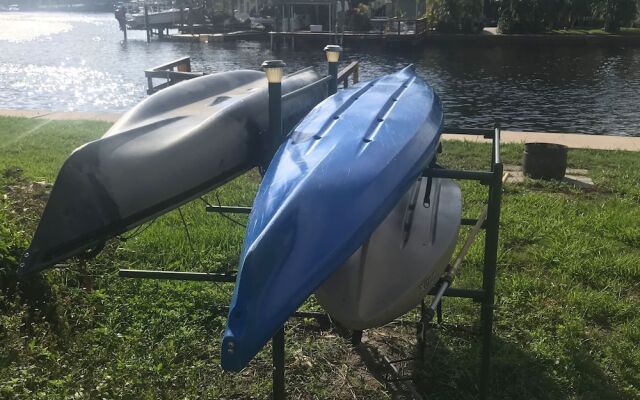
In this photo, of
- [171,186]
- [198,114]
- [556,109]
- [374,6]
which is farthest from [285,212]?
[374,6]

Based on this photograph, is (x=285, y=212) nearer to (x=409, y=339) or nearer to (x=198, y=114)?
(x=409, y=339)

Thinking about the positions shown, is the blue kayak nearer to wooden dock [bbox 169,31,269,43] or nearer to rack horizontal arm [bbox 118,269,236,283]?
rack horizontal arm [bbox 118,269,236,283]

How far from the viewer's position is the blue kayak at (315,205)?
8.77ft

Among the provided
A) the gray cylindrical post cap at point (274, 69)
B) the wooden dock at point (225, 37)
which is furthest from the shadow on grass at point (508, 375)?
the wooden dock at point (225, 37)

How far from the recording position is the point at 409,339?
14.6 feet

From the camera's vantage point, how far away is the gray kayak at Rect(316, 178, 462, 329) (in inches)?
134

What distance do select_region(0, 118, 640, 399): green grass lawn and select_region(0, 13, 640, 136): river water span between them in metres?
12.0

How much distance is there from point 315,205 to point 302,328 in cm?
187

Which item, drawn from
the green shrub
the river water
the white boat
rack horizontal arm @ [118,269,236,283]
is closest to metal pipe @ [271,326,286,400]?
rack horizontal arm @ [118,269,236,283]

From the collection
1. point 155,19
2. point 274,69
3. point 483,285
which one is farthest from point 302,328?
point 155,19

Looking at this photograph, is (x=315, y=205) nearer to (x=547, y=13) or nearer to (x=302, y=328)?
(x=302, y=328)

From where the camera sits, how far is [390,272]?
3.49 m

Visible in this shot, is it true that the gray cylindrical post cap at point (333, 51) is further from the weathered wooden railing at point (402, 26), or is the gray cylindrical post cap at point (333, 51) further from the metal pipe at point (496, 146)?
the weathered wooden railing at point (402, 26)

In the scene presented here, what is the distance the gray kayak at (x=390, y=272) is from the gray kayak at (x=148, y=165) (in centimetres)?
93
